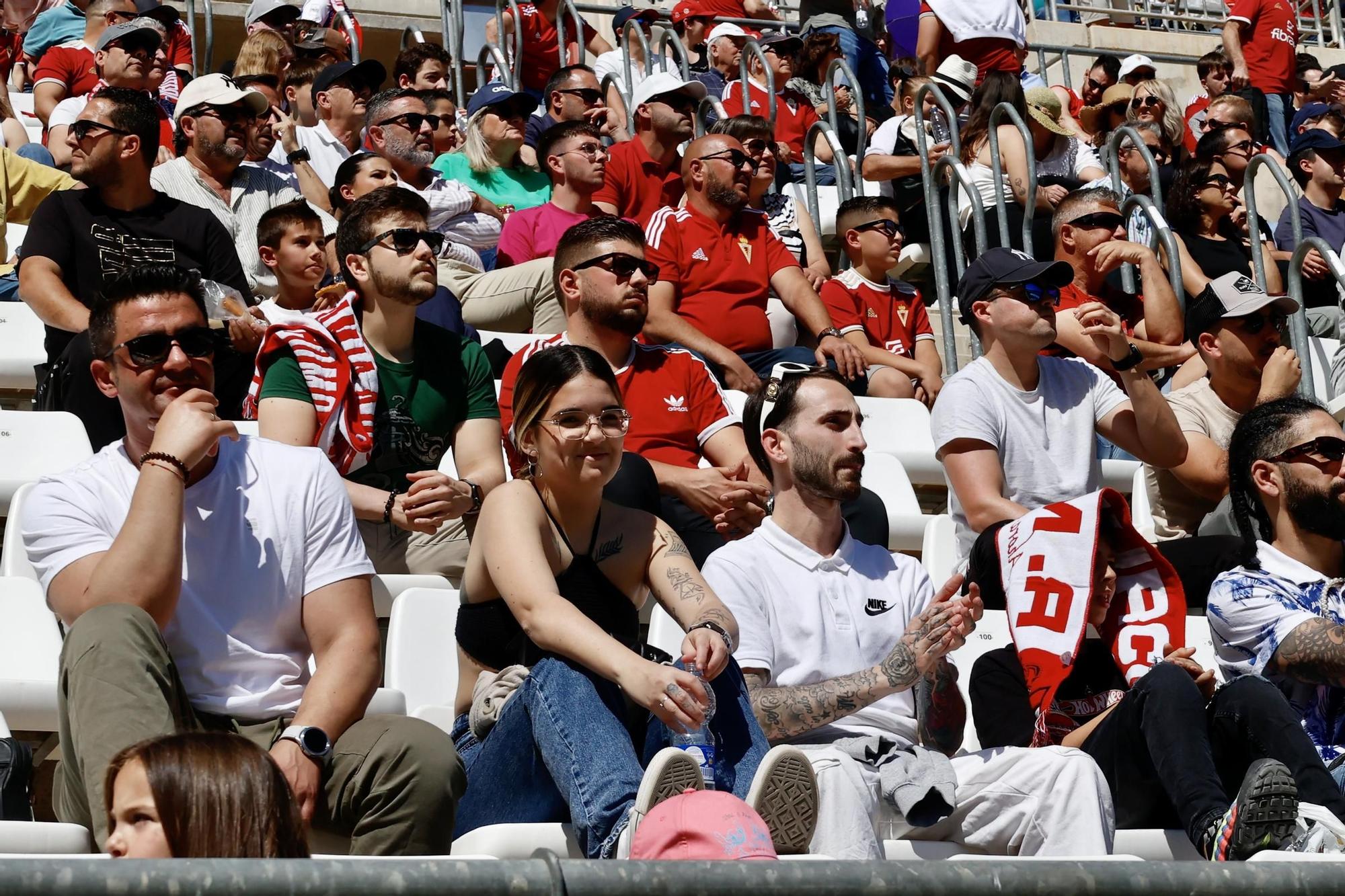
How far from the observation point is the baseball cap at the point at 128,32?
7.13 meters

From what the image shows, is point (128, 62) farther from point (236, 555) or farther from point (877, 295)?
point (236, 555)

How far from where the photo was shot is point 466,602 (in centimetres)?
332

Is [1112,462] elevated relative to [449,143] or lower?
lower

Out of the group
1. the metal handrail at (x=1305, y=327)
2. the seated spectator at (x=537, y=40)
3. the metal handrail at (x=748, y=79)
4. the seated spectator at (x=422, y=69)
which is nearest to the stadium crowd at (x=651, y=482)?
the metal handrail at (x=1305, y=327)

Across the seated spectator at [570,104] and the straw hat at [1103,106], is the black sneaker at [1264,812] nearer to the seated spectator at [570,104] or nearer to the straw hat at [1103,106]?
the seated spectator at [570,104]

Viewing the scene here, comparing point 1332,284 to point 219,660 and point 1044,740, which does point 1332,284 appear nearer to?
point 1044,740

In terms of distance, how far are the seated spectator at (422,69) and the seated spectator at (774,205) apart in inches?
70.7

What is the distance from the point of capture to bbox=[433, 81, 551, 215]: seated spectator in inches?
285

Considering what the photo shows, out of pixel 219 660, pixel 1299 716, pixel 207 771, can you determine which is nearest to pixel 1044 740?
pixel 1299 716

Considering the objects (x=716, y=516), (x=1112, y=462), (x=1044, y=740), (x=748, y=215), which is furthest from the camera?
(x=748, y=215)

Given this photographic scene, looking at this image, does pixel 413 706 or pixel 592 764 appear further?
pixel 413 706

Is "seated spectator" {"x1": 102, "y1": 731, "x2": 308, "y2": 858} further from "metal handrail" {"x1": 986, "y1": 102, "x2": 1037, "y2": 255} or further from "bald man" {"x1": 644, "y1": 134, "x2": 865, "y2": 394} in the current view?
"metal handrail" {"x1": 986, "y1": 102, "x2": 1037, "y2": 255}

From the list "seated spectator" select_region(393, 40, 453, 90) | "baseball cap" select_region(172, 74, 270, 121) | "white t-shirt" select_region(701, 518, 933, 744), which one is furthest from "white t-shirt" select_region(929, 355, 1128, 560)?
"seated spectator" select_region(393, 40, 453, 90)

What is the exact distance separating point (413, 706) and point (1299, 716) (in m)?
1.74
